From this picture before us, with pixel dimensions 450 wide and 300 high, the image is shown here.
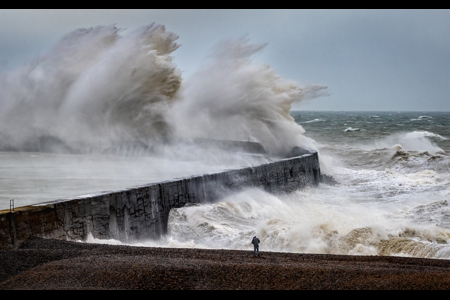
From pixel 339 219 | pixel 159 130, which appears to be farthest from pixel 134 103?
pixel 339 219

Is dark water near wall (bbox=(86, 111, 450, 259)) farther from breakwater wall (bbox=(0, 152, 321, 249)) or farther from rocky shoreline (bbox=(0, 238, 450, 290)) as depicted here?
rocky shoreline (bbox=(0, 238, 450, 290))

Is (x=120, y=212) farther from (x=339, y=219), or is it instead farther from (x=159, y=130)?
(x=159, y=130)

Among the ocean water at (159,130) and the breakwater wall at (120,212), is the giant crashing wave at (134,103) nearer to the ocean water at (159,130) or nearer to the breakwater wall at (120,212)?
the ocean water at (159,130)

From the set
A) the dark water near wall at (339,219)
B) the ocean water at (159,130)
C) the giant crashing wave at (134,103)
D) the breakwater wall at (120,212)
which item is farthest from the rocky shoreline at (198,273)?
the giant crashing wave at (134,103)

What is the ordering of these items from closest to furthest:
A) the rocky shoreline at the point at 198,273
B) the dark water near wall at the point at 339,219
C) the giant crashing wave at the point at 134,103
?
the rocky shoreline at the point at 198,273
the dark water near wall at the point at 339,219
the giant crashing wave at the point at 134,103

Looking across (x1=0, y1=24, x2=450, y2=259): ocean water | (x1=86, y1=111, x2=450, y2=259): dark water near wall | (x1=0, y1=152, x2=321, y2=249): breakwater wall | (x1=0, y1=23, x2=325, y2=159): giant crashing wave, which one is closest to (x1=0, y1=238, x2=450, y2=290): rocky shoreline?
(x1=0, y1=152, x2=321, y2=249): breakwater wall

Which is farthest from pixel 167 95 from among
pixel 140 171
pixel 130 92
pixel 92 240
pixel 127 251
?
pixel 127 251
